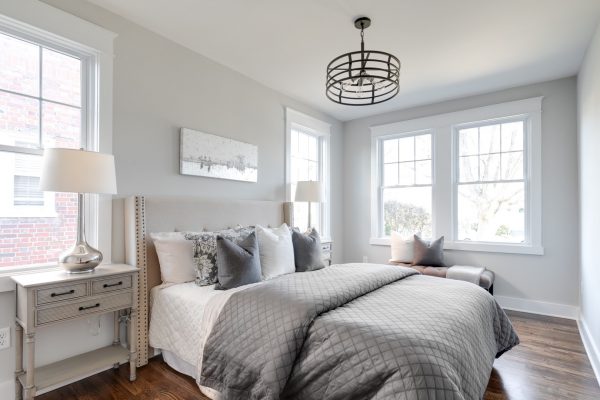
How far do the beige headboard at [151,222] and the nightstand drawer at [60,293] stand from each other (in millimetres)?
493

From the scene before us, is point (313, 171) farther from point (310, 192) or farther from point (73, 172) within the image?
point (73, 172)

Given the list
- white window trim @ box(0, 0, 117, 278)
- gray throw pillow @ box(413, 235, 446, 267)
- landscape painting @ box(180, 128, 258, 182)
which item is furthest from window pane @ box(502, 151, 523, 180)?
white window trim @ box(0, 0, 117, 278)

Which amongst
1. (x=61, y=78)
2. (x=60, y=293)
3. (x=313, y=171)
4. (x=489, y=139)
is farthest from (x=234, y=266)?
(x=489, y=139)

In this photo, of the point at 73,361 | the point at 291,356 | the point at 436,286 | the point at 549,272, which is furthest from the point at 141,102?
the point at 549,272

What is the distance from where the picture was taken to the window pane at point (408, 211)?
4.81 meters

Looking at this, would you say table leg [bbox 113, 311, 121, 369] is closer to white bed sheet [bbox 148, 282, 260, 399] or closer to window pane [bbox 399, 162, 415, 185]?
white bed sheet [bbox 148, 282, 260, 399]

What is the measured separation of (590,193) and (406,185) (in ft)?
7.43

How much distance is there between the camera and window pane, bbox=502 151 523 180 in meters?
4.16

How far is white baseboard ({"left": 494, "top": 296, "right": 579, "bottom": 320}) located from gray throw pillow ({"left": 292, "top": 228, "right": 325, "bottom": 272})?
2.56 m

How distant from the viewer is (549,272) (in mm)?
3914

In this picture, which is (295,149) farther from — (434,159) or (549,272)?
(549,272)

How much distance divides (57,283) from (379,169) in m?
4.34

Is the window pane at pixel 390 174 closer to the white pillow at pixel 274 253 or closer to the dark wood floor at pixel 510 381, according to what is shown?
the white pillow at pixel 274 253

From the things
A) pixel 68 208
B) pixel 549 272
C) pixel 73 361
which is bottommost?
pixel 73 361
